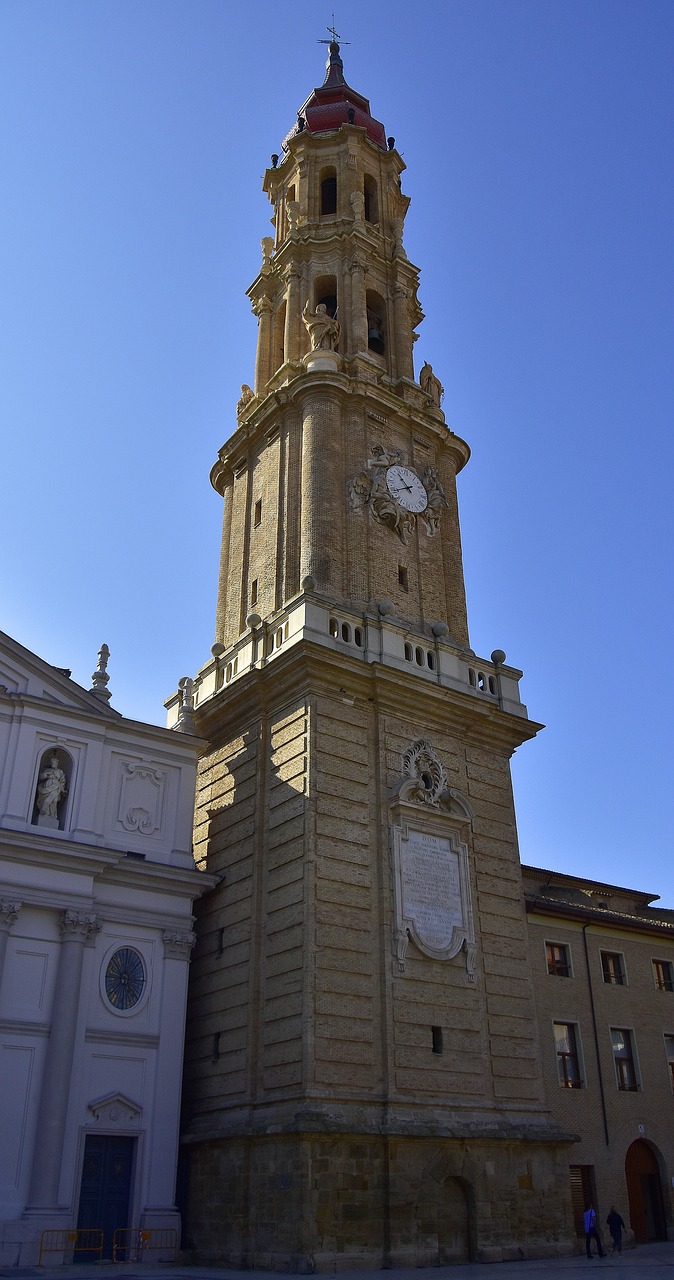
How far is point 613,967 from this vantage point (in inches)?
1342

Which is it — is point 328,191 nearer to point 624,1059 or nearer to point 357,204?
point 357,204

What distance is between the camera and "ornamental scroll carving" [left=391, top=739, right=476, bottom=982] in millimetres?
25250

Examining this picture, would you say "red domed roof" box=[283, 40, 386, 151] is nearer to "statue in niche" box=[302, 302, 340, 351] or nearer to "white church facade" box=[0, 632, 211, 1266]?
"statue in niche" box=[302, 302, 340, 351]

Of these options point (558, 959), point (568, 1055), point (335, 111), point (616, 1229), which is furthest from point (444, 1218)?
point (335, 111)

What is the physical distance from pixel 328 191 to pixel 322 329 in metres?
10.1

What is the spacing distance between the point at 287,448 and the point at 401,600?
609cm

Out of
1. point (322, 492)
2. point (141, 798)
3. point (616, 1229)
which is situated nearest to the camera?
point (616, 1229)

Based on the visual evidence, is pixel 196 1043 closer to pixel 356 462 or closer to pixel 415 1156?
pixel 415 1156

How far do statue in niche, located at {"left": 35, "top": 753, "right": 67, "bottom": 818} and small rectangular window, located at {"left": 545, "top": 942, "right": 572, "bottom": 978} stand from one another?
1542cm

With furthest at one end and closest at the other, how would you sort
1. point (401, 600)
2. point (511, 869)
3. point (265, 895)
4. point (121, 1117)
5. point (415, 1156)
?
point (401, 600) < point (511, 869) < point (265, 895) < point (121, 1117) < point (415, 1156)

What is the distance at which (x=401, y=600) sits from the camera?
3089cm

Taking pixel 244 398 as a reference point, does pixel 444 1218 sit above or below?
below

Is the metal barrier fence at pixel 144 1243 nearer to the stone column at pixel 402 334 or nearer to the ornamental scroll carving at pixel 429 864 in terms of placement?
the ornamental scroll carving at pixel 429 864

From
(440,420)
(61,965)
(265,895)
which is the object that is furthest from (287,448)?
(61,965)
